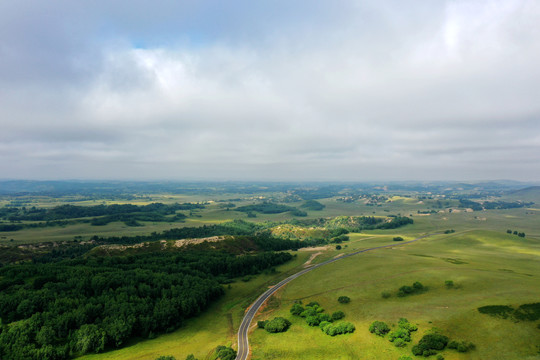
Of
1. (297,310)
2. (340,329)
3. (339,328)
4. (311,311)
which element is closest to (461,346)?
(340,329)

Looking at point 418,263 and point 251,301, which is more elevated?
point 418,263

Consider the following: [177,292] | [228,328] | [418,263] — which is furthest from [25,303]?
[418,263]

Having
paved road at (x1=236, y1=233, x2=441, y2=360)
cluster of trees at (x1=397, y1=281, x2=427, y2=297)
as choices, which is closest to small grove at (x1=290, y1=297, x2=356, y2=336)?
paved road at (x1=236, y1=233, x2=441, y2=360)

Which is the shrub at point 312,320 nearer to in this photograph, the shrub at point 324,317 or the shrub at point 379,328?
the shrub at point 324,317

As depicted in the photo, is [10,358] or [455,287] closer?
[10,358]

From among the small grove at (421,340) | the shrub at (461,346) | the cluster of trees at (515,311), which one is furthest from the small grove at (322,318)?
the cluster of trees at (515,311)

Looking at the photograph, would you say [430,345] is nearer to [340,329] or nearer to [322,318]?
[340,329]

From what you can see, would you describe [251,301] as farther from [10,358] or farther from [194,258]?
[10,358]
